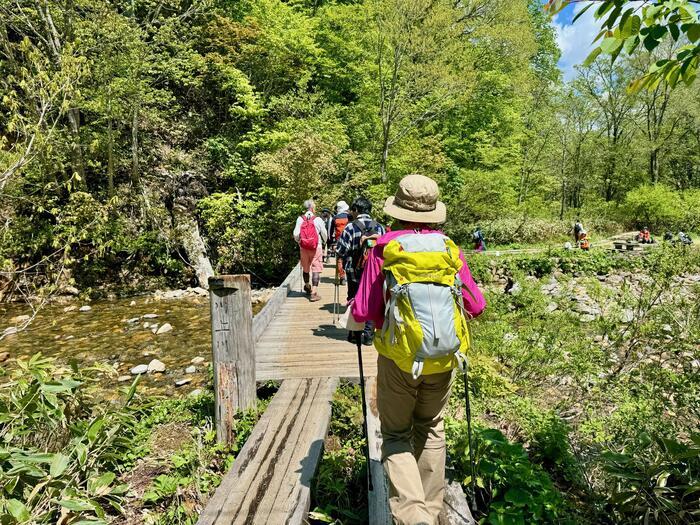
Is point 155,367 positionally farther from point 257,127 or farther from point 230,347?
point 257,127

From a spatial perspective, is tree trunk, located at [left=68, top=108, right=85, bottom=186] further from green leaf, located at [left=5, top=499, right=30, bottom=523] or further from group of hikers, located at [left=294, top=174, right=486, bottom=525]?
group of hikers, located at [left=294, top=174, right=486, bottom=525]

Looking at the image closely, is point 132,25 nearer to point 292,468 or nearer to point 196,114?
point 196,114

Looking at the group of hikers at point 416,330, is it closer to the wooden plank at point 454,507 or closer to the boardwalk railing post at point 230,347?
the wooden plank at point 454,507

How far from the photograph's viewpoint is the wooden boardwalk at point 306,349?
17.5ft

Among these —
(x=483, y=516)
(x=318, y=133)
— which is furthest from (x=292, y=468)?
(x=318, y=133)

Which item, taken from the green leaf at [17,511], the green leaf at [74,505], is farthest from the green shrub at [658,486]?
the green leaf at [17,511]

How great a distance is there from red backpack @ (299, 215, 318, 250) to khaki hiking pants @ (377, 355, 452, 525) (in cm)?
551

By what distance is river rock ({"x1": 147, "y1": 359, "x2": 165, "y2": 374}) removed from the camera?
8.07 m

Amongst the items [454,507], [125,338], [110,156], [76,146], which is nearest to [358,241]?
[454,507]

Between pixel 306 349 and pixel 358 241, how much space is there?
178 centimetres

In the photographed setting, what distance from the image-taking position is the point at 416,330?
2195 mm

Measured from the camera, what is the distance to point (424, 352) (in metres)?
2.18

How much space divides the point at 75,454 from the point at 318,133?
1569 centimetres

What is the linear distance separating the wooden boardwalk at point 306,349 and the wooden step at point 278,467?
24.5 inches
